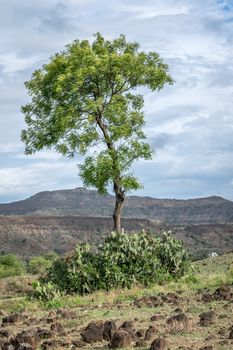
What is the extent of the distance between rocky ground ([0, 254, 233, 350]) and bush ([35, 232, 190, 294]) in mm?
1117

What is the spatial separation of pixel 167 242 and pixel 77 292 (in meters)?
3.94

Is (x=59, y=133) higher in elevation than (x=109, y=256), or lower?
higher

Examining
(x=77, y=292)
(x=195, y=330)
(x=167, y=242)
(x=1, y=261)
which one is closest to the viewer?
(x=195, y=330)

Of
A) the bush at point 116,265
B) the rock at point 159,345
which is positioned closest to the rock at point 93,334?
the rock at point 159,345

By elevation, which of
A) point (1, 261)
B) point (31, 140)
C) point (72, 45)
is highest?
point (72, 45)

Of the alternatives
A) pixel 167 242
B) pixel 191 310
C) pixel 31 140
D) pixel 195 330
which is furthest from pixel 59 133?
pixel 195 330

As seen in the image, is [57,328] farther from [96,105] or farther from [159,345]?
[96,105]

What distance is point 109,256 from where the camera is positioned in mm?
18516

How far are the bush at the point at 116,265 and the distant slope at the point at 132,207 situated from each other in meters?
123

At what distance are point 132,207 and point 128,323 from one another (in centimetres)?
15608

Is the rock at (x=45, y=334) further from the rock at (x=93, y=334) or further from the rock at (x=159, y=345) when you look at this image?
the rock at (x=159, y=345)

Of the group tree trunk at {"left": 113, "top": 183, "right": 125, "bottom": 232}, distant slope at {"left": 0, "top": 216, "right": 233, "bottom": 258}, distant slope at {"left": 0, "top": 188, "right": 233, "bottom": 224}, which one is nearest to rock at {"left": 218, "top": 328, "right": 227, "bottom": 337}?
tree trunk at {"left": 113, "top": 183, "right": 125, "bottom": 232}

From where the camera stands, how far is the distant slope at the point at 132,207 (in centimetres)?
15150

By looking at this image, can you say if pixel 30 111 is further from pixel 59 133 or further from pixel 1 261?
pixel 1 261
